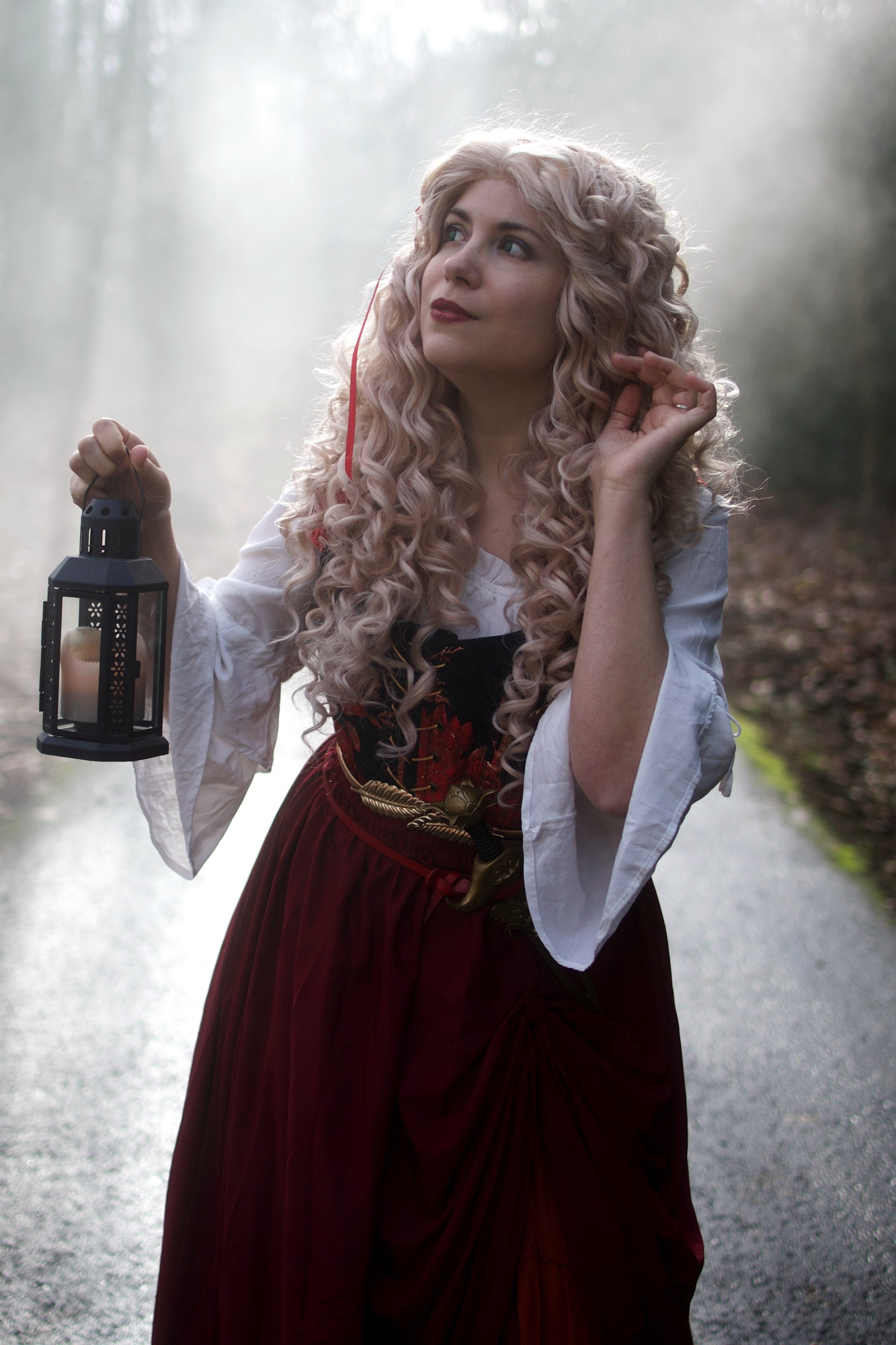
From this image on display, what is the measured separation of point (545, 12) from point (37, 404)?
1125 centimetres

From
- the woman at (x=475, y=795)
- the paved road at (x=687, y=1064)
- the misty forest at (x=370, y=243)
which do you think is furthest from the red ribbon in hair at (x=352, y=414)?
the misty forest at (x=370, y=243)

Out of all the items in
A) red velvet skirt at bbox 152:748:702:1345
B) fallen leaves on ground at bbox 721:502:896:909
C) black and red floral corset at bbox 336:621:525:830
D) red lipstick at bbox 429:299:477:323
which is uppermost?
red lipstick at bbox 429:299:477:323

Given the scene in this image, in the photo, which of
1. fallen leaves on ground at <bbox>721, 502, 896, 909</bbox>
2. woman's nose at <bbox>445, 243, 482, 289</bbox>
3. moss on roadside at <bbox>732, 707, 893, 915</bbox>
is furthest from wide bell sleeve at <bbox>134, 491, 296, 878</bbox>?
fallen leaves on ground at <bbox>721, 502, 896, 909</bbox>

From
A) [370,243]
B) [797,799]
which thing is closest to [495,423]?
[797,799]

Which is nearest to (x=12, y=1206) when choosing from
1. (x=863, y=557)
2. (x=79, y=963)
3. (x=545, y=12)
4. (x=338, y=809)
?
(x=79, y=963)

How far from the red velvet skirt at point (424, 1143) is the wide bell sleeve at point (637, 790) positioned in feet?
0.54

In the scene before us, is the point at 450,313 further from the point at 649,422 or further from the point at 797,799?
the point at 797,799

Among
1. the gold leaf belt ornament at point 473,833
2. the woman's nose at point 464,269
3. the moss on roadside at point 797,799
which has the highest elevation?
the woman's nose at point 464,269

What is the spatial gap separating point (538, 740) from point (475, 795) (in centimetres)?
15

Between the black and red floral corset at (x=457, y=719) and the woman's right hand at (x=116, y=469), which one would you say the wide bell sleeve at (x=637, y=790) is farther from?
the woman's right hand at (x=116, y=469)

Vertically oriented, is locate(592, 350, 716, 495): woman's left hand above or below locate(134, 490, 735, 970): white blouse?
above

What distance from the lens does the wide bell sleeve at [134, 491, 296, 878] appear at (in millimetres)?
1819

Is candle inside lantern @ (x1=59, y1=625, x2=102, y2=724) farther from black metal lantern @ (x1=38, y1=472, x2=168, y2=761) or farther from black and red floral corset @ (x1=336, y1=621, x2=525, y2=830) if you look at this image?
black and red floral corset @ (x1=336, y1=621, x2=525, y2=830)

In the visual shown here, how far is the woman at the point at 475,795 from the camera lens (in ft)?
4.95
